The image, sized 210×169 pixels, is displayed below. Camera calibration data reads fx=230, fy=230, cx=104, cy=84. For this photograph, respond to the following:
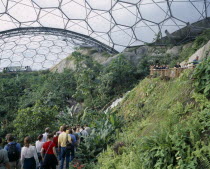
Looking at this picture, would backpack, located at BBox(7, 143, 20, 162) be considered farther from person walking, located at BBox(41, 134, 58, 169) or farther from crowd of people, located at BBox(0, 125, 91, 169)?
person walking, located at BBox(41, 134, 58, 169)

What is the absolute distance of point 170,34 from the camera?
27750 mm

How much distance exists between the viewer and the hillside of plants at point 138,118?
4508 millimetres

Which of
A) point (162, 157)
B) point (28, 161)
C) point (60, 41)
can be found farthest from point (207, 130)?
point (60, 41)

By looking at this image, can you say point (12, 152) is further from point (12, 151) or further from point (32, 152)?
point (32, 152)

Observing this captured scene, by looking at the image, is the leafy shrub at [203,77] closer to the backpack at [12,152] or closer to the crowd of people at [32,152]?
the crowd of people at [32,152]

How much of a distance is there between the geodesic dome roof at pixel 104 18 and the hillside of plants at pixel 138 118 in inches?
188

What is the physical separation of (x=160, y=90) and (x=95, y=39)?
68.9 ft

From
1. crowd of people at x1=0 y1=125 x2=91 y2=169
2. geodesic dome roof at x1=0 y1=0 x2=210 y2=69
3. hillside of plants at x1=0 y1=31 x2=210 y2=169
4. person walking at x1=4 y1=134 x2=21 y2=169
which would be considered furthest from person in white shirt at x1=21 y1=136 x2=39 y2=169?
geodesic dome roof at x1=0 y1=0 x2=210 y2=69

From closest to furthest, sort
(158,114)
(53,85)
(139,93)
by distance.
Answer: (158,114)
(139,93)
(53,85)

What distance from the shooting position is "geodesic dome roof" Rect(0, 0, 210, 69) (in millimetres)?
25547

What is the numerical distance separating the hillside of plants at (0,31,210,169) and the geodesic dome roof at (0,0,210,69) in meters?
4.78

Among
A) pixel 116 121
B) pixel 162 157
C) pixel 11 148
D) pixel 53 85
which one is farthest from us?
pixel 53 85

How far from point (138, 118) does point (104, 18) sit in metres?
19.6

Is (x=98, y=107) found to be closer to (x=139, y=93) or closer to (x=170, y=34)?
(x=139, y=93)
